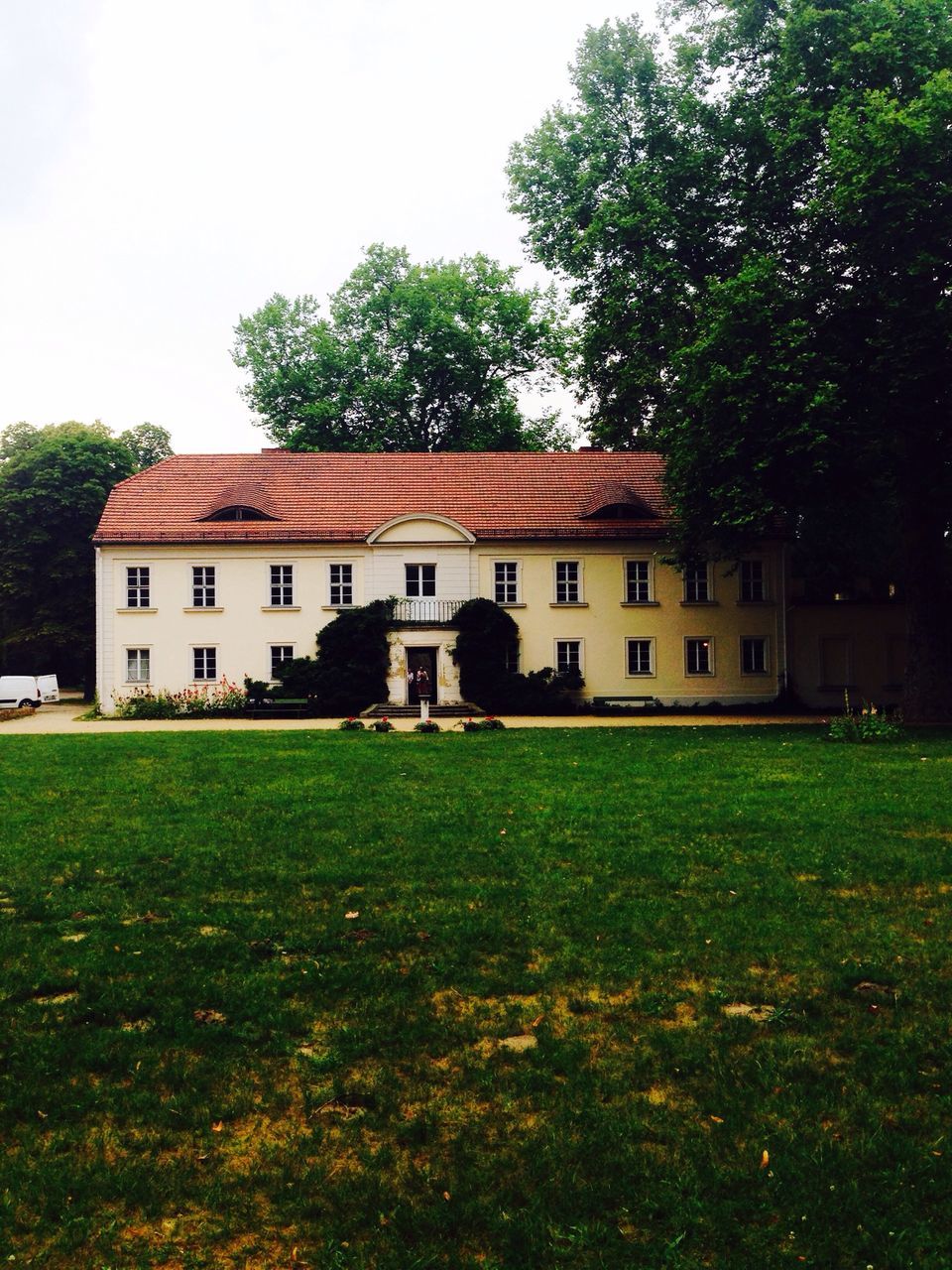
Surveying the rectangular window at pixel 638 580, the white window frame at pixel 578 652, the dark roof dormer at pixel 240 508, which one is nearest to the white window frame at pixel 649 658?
the rectangular window at pixel 638 580

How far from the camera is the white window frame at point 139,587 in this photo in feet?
110

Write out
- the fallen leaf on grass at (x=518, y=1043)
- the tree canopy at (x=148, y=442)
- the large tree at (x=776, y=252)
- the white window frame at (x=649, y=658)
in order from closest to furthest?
1. the fallen leaf on grass at (x=518, y=1043)
2. the large tree at (x=776, y=252)
3. the white window frame at (x=649, y=658)
4. the tree canopy at (x=148, y=442)

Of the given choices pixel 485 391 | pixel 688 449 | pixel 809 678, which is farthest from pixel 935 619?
pixel 485 391

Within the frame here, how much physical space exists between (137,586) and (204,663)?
3780 mm

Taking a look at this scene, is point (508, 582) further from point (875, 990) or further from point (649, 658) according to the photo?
point (875, 990)

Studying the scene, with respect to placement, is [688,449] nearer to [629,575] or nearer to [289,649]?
[629,575]

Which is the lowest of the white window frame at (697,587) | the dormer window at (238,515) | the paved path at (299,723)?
the paved path at (299,723)

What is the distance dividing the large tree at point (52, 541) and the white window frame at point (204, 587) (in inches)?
444

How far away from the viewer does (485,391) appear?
47250 millimetres

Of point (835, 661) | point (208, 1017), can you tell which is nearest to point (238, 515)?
point (835, 661)

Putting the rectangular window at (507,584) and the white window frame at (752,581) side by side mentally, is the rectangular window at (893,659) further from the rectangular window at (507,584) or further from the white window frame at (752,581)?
the rectangular window at (507,584)

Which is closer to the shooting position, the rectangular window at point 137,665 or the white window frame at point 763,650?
the rectangular window at point 137,665

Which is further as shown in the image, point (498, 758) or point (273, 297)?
point (273, 297)

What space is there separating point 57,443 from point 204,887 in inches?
1626
